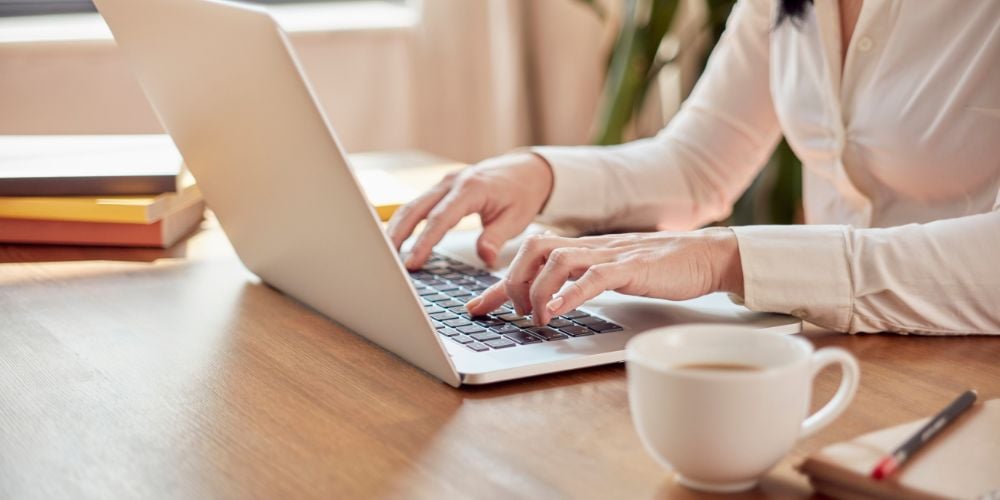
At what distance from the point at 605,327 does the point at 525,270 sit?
74 millimetres

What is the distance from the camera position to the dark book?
123 centimetres

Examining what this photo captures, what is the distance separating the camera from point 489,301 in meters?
0.90

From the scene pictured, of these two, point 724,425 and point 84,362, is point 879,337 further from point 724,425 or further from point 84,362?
point 84,362

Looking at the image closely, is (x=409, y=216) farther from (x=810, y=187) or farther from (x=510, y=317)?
(x=810, y=187)

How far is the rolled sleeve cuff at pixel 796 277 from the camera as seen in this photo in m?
0.90

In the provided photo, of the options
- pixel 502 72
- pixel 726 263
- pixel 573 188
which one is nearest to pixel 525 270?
pixel 726 263

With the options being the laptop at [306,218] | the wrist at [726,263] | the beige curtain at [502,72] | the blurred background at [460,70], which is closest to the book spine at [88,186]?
the laptop at [306,218]

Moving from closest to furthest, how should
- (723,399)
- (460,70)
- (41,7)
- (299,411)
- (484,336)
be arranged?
(723,399) → (299,411) → (484,336) → (41,7) → (460,70)

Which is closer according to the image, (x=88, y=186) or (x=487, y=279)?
(x=487, y=279)

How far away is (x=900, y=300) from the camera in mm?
907

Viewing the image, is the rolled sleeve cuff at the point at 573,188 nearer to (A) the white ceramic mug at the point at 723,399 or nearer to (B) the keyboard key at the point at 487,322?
(B) the keyboard key at the point at 487,322

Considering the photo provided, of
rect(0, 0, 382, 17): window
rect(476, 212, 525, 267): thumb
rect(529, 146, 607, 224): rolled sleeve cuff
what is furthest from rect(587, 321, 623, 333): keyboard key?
rect(0, 0, 382, 17): window

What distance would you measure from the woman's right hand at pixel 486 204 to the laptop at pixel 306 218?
40 millimetres

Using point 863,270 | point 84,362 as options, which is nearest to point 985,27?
point 863,270
